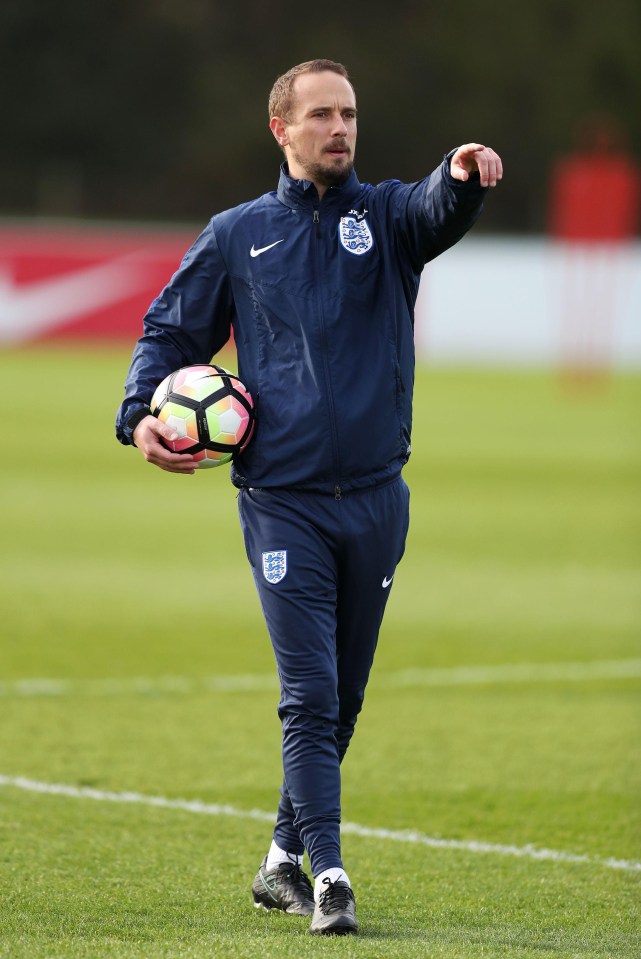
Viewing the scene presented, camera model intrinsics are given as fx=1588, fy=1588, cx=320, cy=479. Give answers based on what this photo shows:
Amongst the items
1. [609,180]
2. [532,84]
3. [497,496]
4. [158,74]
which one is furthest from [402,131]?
[497,496]

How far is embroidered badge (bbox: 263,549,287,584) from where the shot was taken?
448 centimetres

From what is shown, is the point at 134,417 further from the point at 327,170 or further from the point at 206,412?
the point at 327,170

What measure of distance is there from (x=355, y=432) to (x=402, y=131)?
45.3 metres

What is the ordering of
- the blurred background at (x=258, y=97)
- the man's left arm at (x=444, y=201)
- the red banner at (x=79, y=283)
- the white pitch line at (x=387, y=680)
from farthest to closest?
the blurred background at (x=258, y=97) → the red banner at (x=79, y=283) → the white pitch line at (x=387, y=680) → the man's left arm at (x=444, y=201)

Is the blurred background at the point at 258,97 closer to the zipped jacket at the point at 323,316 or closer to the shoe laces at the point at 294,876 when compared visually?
the zipped jacket at the point at 323,316

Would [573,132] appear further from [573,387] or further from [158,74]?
[573,387]

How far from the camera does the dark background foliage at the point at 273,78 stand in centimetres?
4834

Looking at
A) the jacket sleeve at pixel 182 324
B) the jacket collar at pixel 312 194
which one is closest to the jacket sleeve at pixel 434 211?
the jacket collar at pixel 312 194

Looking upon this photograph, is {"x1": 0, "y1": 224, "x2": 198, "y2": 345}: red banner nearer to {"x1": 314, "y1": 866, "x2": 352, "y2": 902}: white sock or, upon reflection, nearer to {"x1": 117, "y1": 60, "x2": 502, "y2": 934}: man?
{"x1": 117, "y1": 60, "x2": 502, "y2": 934}: man

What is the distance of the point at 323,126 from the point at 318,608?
1368 millimetres

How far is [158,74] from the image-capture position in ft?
167

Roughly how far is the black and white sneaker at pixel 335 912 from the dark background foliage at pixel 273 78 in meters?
42.0

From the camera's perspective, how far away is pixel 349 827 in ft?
18.8

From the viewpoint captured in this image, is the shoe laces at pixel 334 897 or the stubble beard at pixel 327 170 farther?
the stubble beard at pixel 327 170
